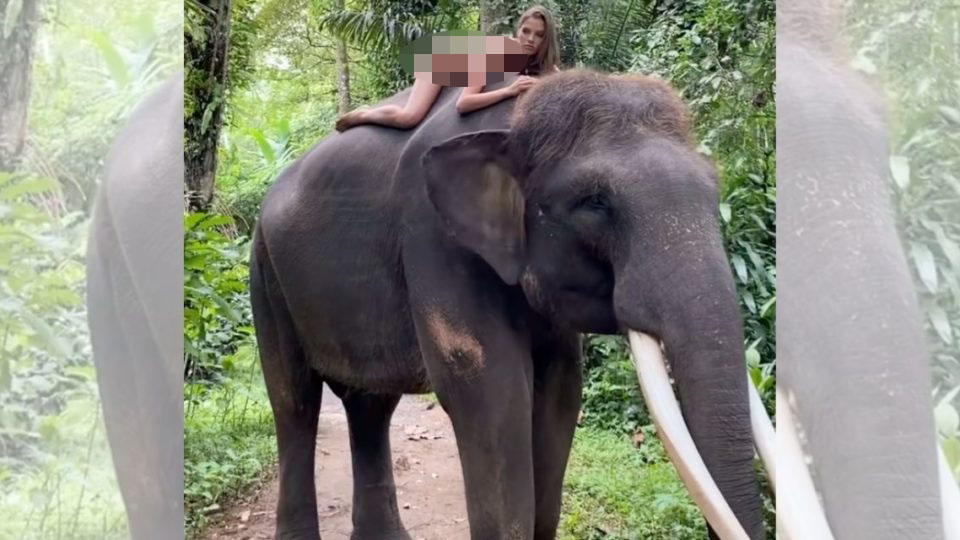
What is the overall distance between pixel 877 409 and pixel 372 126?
1387mm

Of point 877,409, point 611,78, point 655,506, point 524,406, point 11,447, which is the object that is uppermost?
point 611,78

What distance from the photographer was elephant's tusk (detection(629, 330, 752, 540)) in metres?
1.49

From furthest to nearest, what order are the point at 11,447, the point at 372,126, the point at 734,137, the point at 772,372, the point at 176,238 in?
the point at 734,137 < the point at 772,372 < the point at 372,126 < the point at 176,238 < the point at 11,447

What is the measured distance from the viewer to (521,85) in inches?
79.6

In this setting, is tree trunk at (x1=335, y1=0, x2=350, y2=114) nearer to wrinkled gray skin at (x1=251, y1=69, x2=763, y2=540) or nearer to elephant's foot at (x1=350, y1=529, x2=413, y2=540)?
wrinkled gray skin at (x1=251, y1=69, x2=763, y2=540)

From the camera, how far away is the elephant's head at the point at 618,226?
1609 millimetres

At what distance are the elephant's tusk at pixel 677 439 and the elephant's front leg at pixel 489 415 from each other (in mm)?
327

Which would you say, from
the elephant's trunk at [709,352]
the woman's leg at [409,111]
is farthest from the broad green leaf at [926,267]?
the woman's leg at [409,111]

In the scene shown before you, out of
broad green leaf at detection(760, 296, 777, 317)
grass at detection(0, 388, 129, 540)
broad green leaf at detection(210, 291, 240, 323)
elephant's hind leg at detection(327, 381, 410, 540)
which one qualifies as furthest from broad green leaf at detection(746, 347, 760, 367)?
grass at detection(0, 388, 129, 540)

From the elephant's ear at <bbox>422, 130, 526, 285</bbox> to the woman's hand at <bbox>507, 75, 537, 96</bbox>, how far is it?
0.10 m

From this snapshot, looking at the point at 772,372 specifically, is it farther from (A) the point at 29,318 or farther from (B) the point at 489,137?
(A) the point at 29,318

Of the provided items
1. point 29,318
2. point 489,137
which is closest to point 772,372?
point 489,137

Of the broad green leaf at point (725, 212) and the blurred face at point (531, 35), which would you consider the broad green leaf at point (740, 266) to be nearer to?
the broad green leaf at point (725, 212)

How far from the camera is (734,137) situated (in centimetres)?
283
